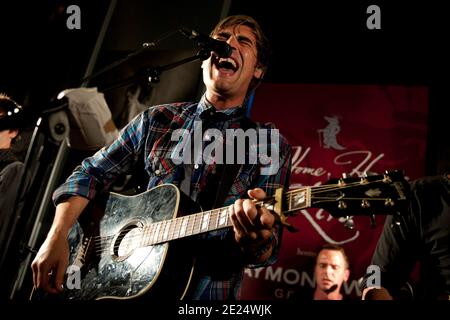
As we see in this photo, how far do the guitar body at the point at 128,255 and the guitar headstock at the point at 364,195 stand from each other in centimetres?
68

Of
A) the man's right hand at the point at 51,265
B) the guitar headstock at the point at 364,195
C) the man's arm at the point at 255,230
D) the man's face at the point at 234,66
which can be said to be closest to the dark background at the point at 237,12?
the man's face at the point at 234,66

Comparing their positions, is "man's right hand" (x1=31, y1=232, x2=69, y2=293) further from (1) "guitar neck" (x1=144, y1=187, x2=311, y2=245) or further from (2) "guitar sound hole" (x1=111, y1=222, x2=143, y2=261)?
(1) "guitar neck" (x1=144, y1=187, x2=311, y2=245)

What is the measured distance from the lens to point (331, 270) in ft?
16.2

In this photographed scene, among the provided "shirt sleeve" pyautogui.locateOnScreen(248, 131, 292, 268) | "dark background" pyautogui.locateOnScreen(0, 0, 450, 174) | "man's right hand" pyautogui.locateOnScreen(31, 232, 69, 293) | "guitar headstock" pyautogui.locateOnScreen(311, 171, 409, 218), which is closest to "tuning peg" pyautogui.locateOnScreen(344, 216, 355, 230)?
"guitar headstock" pyautogui.locateOnScreen(311, 171, 409, 218)

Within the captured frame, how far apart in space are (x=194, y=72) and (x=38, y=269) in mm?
1895

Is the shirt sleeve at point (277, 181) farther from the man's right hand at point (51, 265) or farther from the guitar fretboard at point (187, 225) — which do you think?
the man's right hand at point (51, 265)

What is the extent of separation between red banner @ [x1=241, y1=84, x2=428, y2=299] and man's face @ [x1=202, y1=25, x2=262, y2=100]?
2.90 metres

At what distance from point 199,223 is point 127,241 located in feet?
1.51

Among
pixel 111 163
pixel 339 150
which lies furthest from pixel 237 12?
pixel 111 163

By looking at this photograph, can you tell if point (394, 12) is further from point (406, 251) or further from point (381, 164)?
point (406, 251)

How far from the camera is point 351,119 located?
17.7 ft

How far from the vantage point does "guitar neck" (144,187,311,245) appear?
181 centimetres

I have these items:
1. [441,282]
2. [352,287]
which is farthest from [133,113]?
[352,287]
